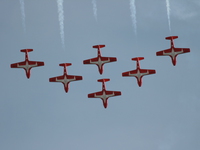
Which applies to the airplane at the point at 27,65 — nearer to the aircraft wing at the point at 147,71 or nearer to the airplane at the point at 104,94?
the airplane at the point at 104,94

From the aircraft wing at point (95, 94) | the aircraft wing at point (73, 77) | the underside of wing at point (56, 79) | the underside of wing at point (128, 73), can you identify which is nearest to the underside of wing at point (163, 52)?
the underside of wing at point (128, 73)

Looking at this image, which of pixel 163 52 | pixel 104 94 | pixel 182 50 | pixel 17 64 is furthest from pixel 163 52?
pixel 17 64

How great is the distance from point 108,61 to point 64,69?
7845mm

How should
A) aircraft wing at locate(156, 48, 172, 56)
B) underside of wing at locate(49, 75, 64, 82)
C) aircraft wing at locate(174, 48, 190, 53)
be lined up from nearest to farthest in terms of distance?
aircraft wing at locate(174, 48, 190, 53)
aircraft wing at locate(156, 48, 172, 56)
underside of wing at locate(49, 75, 64, 82)

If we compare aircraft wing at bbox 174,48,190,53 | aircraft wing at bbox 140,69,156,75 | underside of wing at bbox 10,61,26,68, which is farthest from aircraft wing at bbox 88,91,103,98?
aircraft wing at bbox 174,48,190,53

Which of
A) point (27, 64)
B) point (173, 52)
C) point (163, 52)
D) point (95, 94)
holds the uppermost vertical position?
point (163, 52)

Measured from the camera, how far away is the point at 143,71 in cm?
15562

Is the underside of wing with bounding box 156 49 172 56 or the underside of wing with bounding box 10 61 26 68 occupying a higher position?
the underside of wing with bounding box 156 49 172 56

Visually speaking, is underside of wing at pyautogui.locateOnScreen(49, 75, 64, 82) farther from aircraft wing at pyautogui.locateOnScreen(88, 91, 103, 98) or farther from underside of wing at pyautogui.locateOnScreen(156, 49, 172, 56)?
underside of wing at pyautogui.locateOnScreen(156, 49, 172, 56)

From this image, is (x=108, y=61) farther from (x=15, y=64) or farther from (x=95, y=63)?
(x=15, y=64)

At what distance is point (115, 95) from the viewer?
15700 centimetres

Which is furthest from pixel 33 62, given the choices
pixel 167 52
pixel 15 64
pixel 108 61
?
pixel 167 52

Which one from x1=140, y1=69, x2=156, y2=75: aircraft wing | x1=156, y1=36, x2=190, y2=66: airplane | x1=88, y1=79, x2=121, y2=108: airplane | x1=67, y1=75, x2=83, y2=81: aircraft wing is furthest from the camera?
x1=88, y1=79, x2=121, y2=108: airplane

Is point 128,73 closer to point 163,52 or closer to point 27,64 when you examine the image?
point 163,52
